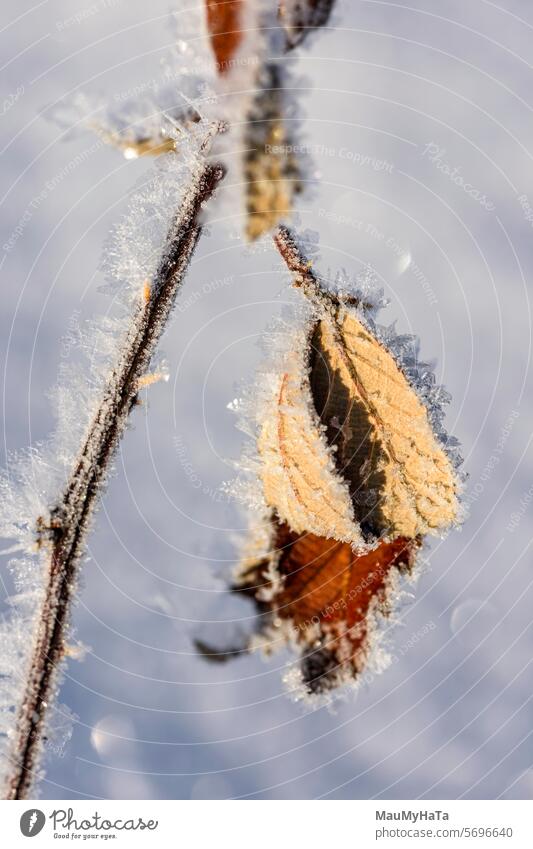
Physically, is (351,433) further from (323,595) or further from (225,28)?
(225,28)

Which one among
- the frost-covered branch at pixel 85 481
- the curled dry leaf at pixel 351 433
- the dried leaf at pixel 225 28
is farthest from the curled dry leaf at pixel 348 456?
the dried leaf at pixel 225 28

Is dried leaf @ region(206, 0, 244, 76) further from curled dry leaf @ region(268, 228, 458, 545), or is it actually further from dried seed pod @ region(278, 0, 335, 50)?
curled dry leaf @ region(268, 228, 458, 545)

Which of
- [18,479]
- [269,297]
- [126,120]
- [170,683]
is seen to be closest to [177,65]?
[126,120]

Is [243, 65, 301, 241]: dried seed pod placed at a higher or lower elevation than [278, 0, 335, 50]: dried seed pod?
lower

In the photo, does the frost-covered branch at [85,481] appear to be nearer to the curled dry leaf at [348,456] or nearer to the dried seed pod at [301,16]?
the curled dry leaf at [348,456]

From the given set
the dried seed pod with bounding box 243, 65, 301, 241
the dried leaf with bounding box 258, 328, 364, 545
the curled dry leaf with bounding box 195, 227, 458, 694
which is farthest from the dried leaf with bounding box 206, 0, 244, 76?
the dried leaf with bounding box 258, 328, 364, 545
